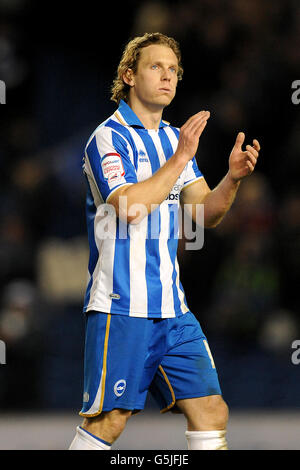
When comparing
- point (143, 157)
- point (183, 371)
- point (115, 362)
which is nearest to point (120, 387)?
point (115, 362)

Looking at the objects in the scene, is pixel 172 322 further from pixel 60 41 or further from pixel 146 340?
pixel 60 41

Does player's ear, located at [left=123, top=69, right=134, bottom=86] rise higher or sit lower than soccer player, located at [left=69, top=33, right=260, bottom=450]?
higher

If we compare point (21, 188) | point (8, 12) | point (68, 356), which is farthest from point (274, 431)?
point (8, 12)

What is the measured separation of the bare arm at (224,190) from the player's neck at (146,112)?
1.13 feet

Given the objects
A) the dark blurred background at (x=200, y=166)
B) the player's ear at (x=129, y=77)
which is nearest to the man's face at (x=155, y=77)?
the player's ear at (x=129, y=77)

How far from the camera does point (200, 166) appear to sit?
6988mm

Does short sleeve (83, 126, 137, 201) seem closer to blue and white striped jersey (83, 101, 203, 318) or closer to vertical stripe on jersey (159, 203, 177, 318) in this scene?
blue and white striped jersey (83, 101, 203, 318)

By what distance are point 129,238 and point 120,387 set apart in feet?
1.91

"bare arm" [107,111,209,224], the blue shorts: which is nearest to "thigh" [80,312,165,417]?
the blue shorts

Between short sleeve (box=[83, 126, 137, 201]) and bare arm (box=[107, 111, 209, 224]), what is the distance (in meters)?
0.05

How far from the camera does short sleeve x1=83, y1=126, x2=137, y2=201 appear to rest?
10.5ft

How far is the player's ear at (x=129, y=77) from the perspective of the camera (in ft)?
11.5

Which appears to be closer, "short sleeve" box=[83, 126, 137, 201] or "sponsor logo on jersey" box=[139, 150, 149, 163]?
"short sleeve" box=[83, 126, 137, 201]

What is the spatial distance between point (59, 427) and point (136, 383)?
263cm
